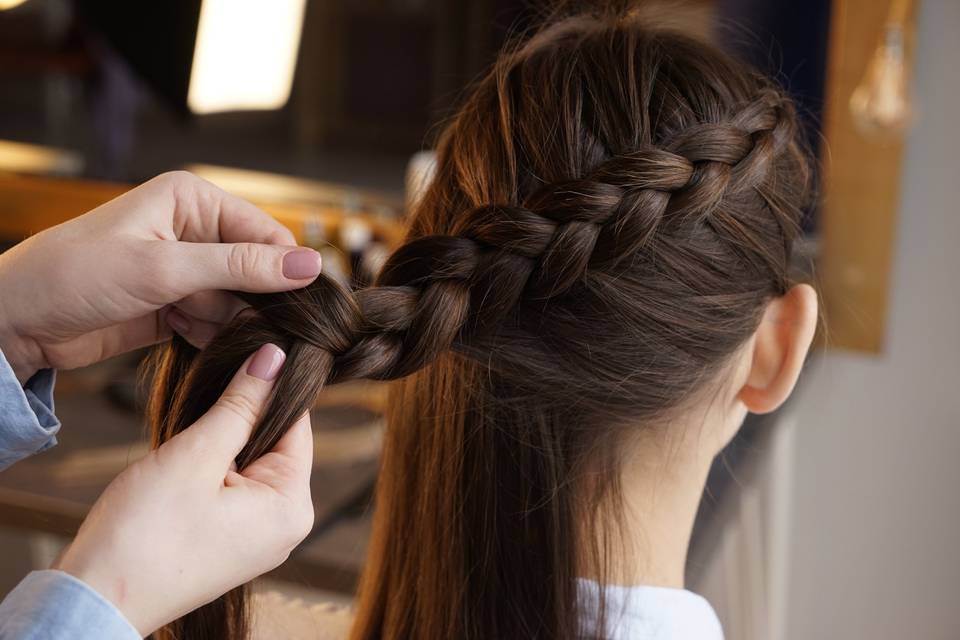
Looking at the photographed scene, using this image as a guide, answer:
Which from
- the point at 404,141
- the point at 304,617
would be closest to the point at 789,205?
the point at 304,617

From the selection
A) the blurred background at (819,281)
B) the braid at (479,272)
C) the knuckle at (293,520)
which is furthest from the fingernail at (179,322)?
the blurred background at (819,281)

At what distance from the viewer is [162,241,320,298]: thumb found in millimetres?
632

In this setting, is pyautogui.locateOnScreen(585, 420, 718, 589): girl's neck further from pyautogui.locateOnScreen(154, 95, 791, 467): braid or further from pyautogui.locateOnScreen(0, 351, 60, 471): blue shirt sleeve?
pyautogui.locateOnScreen(0, 351, 60, 471): blue shirt sleeve

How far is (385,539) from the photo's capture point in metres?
0.89

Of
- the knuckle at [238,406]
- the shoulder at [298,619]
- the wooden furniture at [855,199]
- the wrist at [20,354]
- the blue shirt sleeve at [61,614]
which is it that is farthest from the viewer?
the wooden furniture at [855,199]

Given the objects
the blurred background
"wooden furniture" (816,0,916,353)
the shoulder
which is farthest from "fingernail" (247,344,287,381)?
"wooden furniture" (816,0,916,353)

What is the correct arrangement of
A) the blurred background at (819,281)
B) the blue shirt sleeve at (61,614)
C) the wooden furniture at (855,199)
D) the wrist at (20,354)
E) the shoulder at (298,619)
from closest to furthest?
the blue shirt sleeve at (61,614) → the wrist at (20,354) → the shoulder at (298,619) → the blurred background at (819,281) → the wooden furniture at (855,199)

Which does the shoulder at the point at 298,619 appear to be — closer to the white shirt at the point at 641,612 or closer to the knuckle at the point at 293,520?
the white shirt at the point at 641,612

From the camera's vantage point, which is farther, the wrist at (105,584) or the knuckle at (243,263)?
the knuckle at (243,263)

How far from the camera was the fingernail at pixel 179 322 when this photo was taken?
29.5 inches

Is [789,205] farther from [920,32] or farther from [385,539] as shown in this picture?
[920,32]

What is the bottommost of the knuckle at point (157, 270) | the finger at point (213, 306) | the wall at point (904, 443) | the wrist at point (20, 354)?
the wall at point (904, 443)

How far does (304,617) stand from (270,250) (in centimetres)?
58

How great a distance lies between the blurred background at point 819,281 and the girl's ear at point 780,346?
19.8 inches
